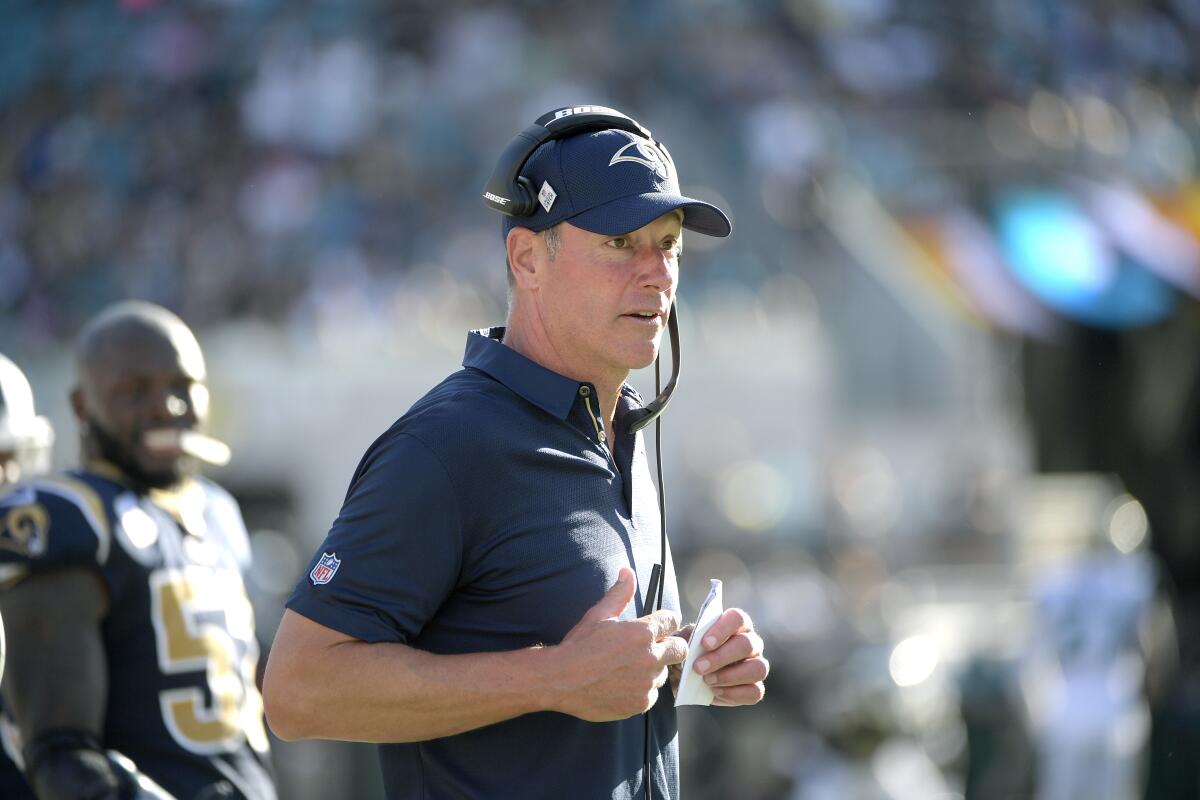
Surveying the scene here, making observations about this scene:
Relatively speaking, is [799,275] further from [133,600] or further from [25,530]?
[25,530]

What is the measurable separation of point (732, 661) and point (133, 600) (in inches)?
62.7

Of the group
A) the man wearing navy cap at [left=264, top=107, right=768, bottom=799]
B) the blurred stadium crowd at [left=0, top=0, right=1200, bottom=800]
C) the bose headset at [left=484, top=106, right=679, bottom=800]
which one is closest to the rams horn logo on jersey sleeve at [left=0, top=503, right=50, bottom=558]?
the man wearing navy cap at [left=264, top=107, right=768, bottom=799]

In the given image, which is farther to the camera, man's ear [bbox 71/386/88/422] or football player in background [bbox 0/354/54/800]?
football player in background [bbox 0/354/54/800]

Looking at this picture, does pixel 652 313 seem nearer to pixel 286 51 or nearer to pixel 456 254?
pixel 456 254

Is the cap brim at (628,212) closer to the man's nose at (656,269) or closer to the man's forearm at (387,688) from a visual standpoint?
the man's nose at (656,269)

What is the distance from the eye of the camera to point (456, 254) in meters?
15.8

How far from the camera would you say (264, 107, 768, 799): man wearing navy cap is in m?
2.53

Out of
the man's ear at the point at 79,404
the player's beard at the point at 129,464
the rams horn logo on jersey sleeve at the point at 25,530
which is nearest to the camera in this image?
the rams horn logo on jersey sleeve at the point at 25,530

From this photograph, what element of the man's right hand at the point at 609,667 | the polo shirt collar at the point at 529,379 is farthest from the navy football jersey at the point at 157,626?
the man's right hand at the point at 609,667

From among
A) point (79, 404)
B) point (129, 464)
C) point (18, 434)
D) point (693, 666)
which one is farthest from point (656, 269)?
point (18, 434)

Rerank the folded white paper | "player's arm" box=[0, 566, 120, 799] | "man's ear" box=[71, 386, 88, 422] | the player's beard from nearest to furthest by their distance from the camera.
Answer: the folded white paper → "player's arm" box=[0, 566, 120, 799] → the player's beard → "man's ear" box=[71, 386, 88, 422]

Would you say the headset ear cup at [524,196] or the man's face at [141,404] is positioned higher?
the headset ear cup at [524,196]

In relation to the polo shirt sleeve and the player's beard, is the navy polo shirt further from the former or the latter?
the player's beard

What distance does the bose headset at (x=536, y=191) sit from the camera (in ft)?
9.27
